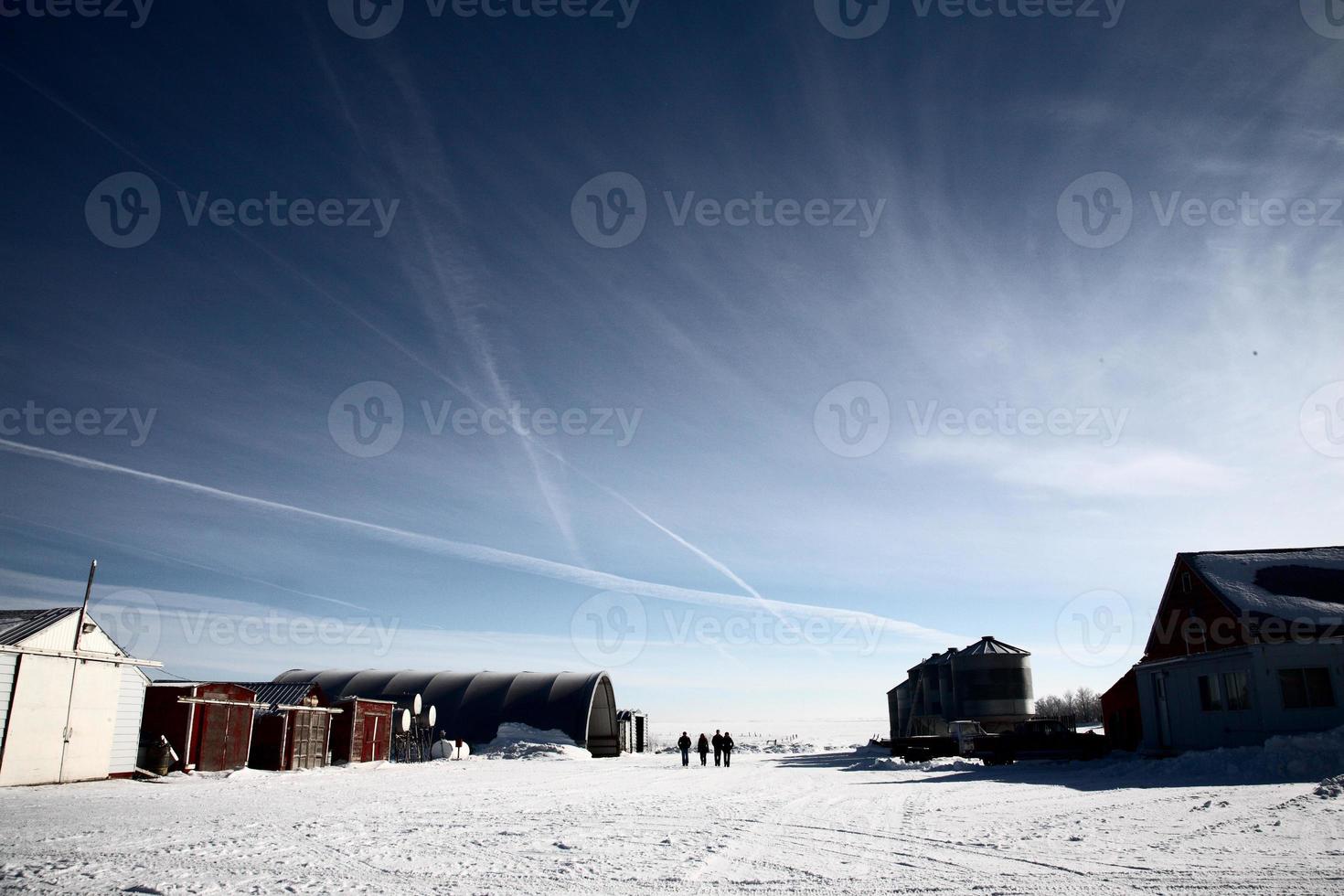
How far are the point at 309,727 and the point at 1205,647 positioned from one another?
37.9 meters

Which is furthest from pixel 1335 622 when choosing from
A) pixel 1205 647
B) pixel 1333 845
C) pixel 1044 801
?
pixel 1333 845

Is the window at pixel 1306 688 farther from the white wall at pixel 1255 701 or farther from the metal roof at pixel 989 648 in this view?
the metal roof at pixel 989 648

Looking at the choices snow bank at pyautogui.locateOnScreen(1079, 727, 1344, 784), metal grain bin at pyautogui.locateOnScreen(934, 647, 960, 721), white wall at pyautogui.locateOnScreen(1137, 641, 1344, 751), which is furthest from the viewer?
metal grain bin at pyautogui.locateOnScreen(934, 647, 960, 721)

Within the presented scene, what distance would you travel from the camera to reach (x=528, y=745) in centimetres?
5300

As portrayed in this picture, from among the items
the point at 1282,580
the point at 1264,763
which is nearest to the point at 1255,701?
the point at 1264,763

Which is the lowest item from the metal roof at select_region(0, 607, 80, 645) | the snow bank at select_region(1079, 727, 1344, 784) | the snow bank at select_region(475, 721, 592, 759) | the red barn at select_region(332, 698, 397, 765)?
the snow bank at select_region(475, 721, 592, 759)

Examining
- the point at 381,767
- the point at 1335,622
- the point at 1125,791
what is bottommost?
the point at 381,767

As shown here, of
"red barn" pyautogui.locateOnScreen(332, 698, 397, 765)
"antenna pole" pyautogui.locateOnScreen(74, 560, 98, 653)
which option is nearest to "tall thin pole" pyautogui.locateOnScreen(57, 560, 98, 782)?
"antenna pole" pyautogui.locateOnScreen(74, 560, 98, 653)

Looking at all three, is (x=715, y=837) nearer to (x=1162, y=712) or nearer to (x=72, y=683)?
(x=72, y=683)

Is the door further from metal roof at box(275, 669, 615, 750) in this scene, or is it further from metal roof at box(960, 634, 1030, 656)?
metal roof at box(275, 669, 615, 750)

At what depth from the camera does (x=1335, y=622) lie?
91.2 feet

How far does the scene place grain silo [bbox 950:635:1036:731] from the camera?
50750mm

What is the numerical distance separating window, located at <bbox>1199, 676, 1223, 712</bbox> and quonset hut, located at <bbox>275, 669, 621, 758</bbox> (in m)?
37.4

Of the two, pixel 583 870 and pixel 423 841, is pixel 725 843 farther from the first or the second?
pixel 423 841
